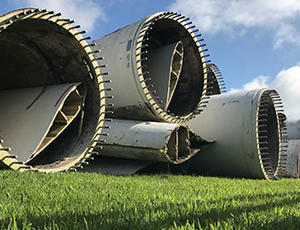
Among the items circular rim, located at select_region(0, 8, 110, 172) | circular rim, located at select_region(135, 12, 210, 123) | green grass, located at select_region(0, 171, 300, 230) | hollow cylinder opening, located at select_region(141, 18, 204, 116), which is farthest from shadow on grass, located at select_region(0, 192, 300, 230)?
hollow cylinder opening, located at select_region(141, 18, 204, 116)

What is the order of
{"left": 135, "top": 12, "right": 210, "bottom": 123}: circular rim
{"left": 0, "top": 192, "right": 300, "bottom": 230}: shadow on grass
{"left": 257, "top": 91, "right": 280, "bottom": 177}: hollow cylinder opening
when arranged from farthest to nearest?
{"left": 257, "top": 91, "right": 280, "bottom": 177}: hollow cylinder opening → {"left": 135, "top": 12, "right": 210, "bottom": 123}: circular rim → {"left": 0, "top": 192, "right": 300, "bottom": 230}: shadow on grass

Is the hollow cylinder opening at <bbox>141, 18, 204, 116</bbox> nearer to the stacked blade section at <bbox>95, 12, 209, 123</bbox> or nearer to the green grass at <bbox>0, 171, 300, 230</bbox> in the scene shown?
the stacked blade section at <bbox>95, 12, 209, 123</bbox>


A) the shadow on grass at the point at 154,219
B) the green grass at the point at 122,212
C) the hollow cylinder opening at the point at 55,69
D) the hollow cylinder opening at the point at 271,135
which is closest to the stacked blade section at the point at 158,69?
the hollow cylinder opening at the point at 55,69

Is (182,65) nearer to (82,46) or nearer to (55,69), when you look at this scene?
(55,69)

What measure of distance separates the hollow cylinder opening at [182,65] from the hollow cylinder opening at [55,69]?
2181mm

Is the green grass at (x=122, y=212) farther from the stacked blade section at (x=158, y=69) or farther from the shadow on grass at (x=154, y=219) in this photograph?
the stacked blade section at (x=158, y=69)

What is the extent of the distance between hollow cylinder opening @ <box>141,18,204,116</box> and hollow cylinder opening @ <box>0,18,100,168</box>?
218 centimetres

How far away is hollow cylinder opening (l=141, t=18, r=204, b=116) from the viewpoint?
688 cm

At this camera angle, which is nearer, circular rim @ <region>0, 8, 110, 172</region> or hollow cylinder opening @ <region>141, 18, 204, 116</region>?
circular rim @ <region>0, 8, 110, 172</region>

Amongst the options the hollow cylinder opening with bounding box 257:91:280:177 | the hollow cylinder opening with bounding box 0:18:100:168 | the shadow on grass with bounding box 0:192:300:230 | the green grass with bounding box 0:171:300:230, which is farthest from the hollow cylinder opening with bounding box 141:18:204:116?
the shadow on grass with bounding box 0:192:300:230

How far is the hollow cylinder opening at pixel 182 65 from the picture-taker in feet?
22.6

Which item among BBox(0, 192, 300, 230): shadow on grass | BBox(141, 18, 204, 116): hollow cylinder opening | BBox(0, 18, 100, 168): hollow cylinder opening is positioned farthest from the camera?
BBox(141, 18, 204, 116): hollow cylinder opening

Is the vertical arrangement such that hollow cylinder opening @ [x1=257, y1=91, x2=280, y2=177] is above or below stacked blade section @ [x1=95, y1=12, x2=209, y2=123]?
below

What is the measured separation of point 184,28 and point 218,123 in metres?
2.20
